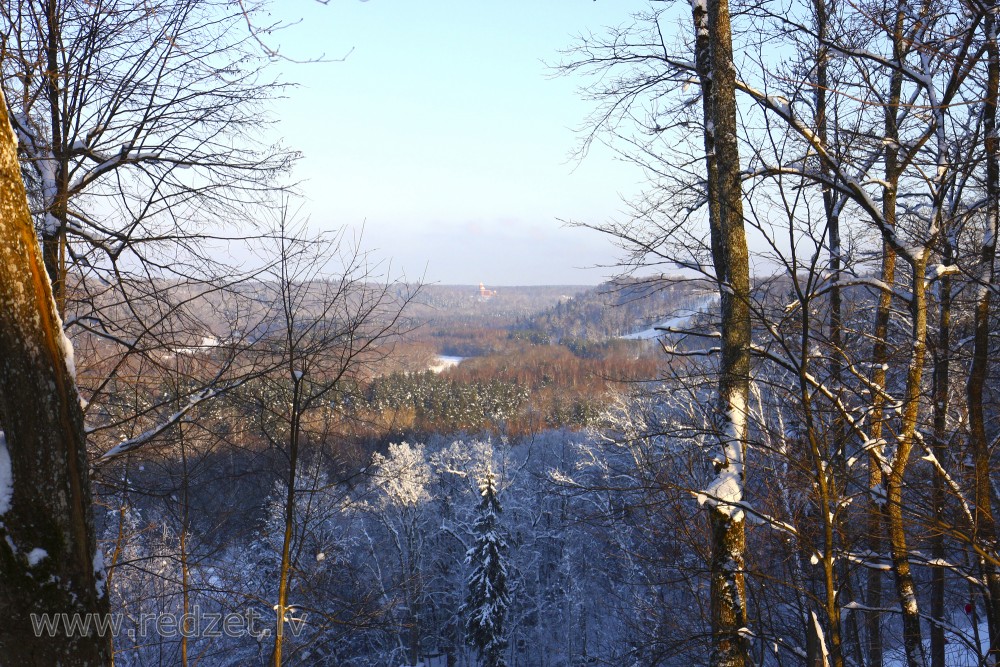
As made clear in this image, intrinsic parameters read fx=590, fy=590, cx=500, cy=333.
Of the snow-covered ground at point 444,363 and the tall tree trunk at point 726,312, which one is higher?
the tall tree trunk at point 726,312

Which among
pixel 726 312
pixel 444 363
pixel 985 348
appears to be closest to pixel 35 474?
pixel 726 312

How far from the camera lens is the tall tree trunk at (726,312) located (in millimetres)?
3518

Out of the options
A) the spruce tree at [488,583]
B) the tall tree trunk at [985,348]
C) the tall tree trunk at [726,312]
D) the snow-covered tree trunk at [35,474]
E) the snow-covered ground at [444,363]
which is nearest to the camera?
the snow-covered tree trunk at [35,474]

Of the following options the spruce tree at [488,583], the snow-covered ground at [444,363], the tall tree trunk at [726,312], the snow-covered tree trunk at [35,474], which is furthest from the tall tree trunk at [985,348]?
the snow-covered ground at [444,363]

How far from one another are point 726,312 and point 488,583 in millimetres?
15069

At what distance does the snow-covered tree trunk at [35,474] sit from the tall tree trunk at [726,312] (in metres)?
3.08

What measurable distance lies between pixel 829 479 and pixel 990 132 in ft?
7.95

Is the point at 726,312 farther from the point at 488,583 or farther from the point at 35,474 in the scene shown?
the point at 488,583

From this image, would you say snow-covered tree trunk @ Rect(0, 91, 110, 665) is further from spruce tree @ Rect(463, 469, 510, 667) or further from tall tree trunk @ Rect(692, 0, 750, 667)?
spruce tree @ Rect(463, 469, 510, 667)

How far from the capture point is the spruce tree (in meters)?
16.8

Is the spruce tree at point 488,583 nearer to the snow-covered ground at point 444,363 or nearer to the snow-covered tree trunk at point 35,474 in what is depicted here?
the snow-covered tree trunk at point 35,474

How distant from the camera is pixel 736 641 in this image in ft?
11.4

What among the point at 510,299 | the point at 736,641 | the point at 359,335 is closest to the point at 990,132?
the point at 736,641

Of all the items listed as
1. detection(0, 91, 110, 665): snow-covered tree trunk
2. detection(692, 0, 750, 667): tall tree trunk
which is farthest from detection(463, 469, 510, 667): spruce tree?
detection(0, 91, 110, 665): snow-covered tree trunk
